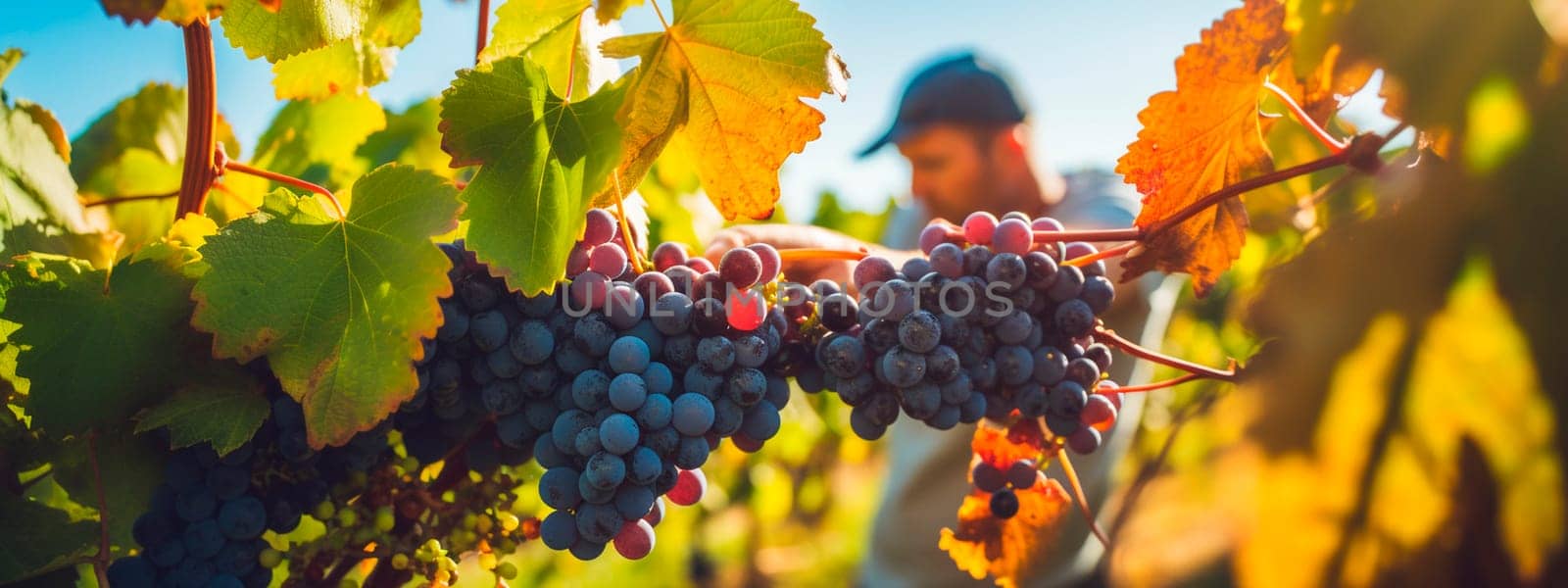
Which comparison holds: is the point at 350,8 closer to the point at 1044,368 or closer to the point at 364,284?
the point at 364,284

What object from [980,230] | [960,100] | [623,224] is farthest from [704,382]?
[960,100]

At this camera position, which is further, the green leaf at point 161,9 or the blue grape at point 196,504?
the blue grape at point 196,504

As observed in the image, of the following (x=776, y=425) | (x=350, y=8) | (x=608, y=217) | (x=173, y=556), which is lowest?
(x=173, y=556)

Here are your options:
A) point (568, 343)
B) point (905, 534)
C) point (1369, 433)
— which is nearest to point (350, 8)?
point (568, 343)

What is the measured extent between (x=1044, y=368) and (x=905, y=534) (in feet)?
8.98

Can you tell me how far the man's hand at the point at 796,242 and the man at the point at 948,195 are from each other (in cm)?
195

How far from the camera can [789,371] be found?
675 mm

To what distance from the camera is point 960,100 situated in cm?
338

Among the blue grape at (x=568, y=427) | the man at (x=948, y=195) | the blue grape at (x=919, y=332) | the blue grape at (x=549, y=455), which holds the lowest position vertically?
the man at (x=948, y=195)

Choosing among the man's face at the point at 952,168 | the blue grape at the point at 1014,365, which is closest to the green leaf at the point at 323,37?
the blue grape at the point at 1014,365

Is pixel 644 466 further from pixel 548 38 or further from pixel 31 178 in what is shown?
pixel 31 178

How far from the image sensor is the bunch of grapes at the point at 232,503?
639 mm

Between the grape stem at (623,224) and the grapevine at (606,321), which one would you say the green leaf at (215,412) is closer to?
the grapevine at (606,321)

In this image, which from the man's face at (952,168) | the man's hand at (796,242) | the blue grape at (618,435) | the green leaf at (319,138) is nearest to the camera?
the blue grape at (618,435)
